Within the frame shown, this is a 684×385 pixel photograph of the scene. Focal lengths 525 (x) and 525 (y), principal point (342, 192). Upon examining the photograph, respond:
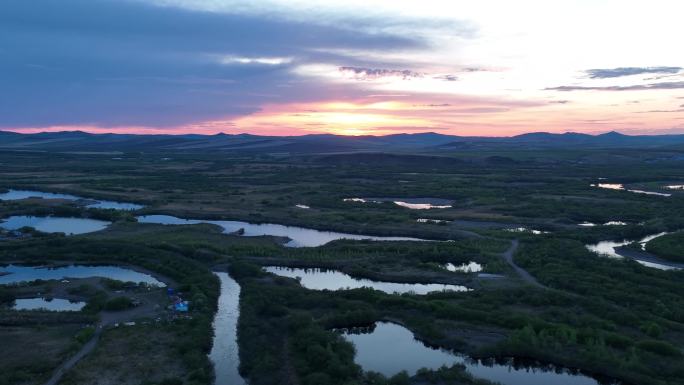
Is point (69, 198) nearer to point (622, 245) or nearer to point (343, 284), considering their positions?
point (343, 284)

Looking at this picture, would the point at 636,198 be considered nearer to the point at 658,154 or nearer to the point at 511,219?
the point at 511,219

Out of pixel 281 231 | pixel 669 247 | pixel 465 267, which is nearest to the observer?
pixel 465 267

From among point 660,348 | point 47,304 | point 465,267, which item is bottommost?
point 47,304

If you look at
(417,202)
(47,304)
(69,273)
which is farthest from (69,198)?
(47,304)

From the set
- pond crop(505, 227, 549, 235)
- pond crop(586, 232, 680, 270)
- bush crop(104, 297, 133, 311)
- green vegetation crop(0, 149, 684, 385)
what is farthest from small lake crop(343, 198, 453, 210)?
bush crop(104, 297, 133, 311)

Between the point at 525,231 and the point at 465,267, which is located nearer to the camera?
the point at 465,267

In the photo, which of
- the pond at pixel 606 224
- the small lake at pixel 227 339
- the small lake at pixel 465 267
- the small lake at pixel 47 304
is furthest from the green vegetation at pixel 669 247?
the small lake at pixel 47 304

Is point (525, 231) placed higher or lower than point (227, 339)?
higher

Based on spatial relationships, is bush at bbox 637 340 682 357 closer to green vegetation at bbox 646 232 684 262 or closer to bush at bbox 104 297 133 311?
green vegetation at bbox 646 232 684 262
